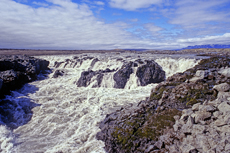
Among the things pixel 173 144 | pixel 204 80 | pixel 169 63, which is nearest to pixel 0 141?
pixel 173 144

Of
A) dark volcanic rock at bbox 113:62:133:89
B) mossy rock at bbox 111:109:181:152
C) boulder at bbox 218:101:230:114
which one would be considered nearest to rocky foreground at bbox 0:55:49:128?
mossy rock at bbox 111:109:181:152

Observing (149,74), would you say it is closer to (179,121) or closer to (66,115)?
(66,115)

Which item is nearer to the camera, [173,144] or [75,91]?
[173,144]

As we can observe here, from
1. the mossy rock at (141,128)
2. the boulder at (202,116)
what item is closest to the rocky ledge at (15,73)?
the mossy rock at (141,128)

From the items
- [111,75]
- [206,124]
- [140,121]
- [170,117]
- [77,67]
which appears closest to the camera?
[206,124]

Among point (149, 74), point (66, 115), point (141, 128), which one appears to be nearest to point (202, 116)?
point (141, 128)

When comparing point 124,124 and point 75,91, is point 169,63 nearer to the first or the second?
point 75,91
